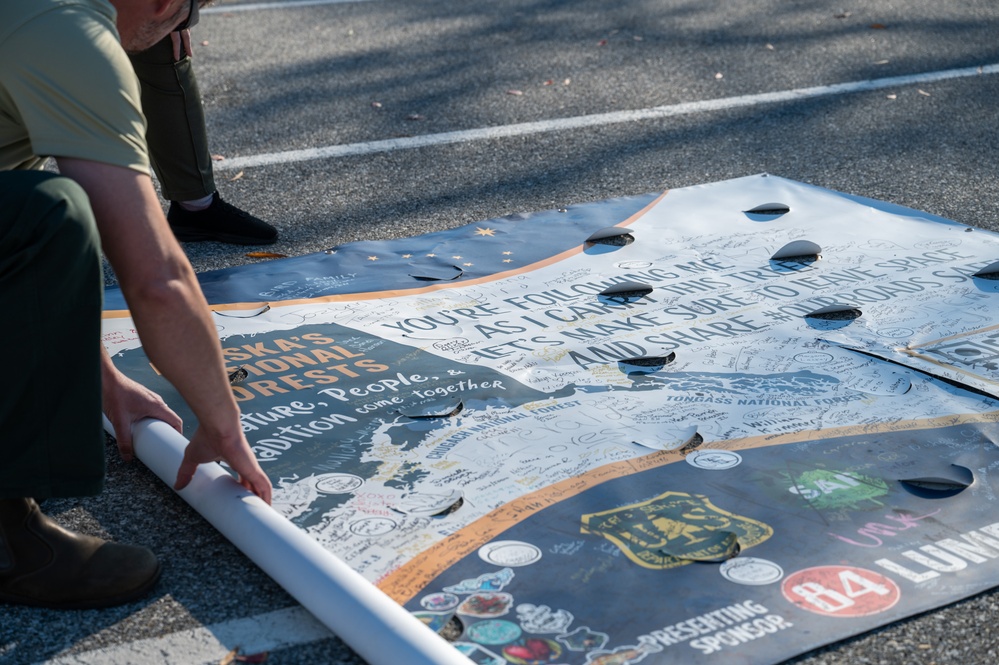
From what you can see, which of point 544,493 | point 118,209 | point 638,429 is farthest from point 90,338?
point 638,429

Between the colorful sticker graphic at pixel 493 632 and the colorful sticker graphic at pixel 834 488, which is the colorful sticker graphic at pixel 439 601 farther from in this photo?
the colorful sticker graphic at pixel 834 488

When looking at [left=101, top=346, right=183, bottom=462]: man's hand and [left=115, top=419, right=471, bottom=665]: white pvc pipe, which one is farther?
[left=101, top=346, right=183, bottom=462]: man's hand

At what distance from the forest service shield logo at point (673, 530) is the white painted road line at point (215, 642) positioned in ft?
1.49

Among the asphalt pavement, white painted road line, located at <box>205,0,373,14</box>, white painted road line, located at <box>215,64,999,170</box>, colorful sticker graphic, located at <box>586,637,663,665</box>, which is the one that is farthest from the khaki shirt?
white painted road line, located at <box>205,0,373,14</box>

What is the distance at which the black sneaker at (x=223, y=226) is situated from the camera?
3.07 meters

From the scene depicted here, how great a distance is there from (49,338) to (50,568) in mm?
356

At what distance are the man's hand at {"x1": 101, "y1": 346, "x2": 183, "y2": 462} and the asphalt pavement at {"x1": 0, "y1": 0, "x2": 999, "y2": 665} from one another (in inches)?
2.6

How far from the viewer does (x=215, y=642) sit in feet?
5.01

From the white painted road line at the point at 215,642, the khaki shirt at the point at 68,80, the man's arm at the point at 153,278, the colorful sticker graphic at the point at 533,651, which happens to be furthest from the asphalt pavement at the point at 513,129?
the khaki shirt at the point at 68,80

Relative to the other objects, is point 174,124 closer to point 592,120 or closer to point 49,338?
point 49,338

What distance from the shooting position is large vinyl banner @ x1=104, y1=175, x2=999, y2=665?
158 cm

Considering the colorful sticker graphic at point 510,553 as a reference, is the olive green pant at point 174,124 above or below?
above

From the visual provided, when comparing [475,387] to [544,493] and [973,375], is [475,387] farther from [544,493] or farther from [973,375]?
[973,375]

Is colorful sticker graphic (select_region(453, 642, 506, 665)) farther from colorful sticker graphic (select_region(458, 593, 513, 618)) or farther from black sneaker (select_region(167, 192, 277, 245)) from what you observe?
black sneaker (select_region(167, 192, 277, 245))
